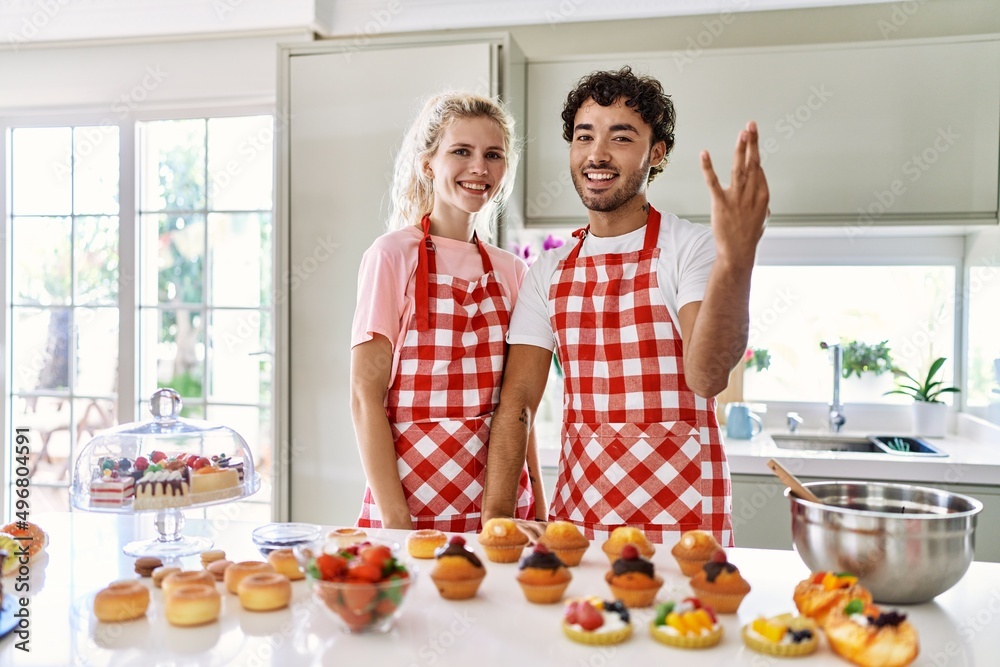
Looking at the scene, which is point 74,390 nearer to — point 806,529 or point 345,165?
point 345,165

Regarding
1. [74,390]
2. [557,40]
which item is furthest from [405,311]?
[74,390]

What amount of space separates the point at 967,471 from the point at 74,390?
319cm

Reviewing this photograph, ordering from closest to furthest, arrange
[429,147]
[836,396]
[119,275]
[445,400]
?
[445,400], [429,147], [836,396], [119,275]

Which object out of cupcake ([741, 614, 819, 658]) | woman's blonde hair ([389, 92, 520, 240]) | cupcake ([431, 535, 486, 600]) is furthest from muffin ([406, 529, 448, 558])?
woman's blonde hair ([389, 92, 520, 240])

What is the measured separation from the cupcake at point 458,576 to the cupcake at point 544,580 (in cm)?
6

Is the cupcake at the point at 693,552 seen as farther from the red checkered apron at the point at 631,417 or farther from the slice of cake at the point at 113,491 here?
the slice of cake at the point at 113,491

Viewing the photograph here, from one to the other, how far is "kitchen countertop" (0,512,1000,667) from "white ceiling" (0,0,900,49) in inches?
85.2

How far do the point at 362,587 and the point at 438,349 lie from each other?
83 cm

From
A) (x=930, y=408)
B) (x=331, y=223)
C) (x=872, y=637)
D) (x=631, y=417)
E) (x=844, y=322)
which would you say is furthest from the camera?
(x=844, y=322)

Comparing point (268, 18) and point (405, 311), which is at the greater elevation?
point (268, 18)

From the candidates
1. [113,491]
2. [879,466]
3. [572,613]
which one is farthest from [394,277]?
[879,466]

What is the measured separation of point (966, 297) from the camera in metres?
2.98

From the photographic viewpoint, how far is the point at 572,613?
3.18 feet

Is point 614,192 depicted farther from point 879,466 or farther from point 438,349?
point 879,466
